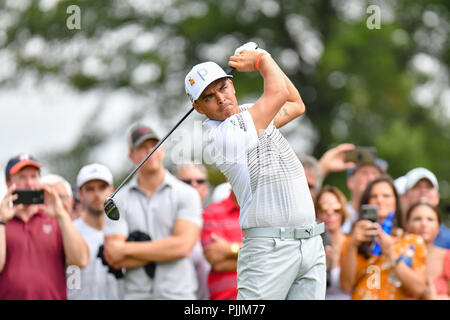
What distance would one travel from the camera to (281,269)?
198 inches

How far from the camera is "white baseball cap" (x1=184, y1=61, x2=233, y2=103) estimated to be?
504 cm

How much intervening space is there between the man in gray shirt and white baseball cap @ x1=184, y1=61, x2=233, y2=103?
1.98 meters

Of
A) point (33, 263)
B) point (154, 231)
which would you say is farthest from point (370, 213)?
point (33, 263)

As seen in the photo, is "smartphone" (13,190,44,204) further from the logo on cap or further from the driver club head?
the driver club head

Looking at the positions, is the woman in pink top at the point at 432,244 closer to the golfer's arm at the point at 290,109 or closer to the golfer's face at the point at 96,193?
the golfer's arm at the point at 290,109

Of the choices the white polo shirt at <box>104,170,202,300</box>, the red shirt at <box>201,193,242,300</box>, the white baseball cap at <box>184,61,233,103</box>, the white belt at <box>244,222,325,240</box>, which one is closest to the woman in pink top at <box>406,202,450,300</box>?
the red shirt at <box>201,193,242,300</box>

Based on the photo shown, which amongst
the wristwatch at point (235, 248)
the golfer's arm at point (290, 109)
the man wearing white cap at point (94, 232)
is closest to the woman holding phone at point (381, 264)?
the wristwatch at point (235, 248)

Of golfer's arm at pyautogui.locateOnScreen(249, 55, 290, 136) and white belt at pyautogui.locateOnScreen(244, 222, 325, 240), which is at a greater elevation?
golfer's arm at pyautogui.locateOnScreen(249, 55, 290, 136)

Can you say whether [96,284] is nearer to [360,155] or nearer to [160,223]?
[160,223]

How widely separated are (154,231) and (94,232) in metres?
0.59

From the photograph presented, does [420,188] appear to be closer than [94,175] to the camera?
No

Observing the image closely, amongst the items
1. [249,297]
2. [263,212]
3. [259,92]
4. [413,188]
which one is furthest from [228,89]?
[259,92]

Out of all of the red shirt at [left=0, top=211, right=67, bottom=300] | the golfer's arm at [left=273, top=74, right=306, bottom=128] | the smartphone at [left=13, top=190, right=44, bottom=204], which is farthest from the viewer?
the smartphone at [left=13, top=190, right=44, bottom=204]

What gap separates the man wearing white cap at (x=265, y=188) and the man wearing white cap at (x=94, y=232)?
2.07 metres
